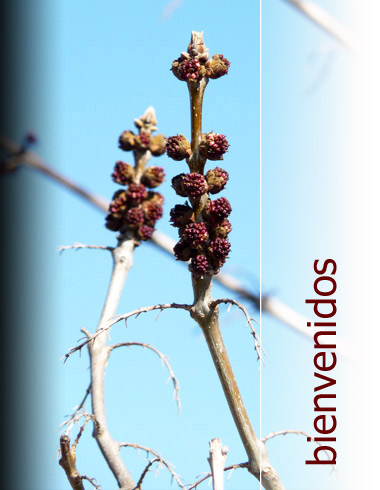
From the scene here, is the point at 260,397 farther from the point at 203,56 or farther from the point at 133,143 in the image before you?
the point at 133,143

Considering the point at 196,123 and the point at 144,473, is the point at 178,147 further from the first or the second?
the point at 144,473

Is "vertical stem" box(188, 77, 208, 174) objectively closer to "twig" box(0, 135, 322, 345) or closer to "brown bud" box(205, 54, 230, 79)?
"brown bud" box(205, 54, 230, 79)

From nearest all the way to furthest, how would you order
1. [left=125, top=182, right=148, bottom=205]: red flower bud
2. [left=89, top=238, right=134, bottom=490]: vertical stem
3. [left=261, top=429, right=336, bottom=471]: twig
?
[left=261, top=429, right=336, bottom=471]: twig
[left=89, top=238, right=134, bottom=490]: vertical stem
[left=125, top=182, right=148, bottom=205]: red flower bud

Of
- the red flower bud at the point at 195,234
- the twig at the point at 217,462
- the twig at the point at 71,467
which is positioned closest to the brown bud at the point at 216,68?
the red flower bud at the point at 195,234

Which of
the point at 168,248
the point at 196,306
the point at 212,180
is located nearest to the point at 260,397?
the point at 196,306

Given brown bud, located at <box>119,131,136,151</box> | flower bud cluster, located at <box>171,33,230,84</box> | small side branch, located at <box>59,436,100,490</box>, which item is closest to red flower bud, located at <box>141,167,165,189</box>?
brown bud, located at <box>119,131,136,151</box>

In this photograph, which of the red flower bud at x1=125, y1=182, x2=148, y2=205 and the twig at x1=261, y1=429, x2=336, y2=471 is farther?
the red flower bud at x1=125, y1=182, x2=148, y2=205

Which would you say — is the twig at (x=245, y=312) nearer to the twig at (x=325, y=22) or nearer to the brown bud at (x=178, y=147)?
the brown bud at (x=178, y=147)

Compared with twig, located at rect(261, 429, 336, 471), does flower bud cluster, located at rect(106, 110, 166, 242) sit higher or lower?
higher
